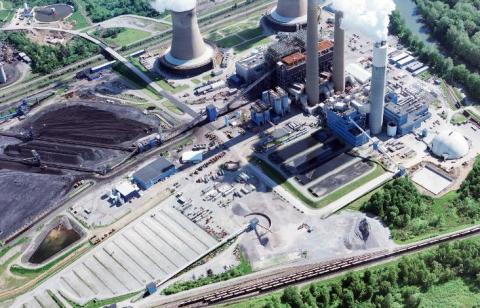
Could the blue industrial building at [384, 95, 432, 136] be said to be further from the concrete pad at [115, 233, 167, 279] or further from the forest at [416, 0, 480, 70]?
the concrete pad at [115, 233, 167, 279]

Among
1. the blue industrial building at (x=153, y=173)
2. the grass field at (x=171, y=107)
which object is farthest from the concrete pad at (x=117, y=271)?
the grass field at (x=171, y=107)

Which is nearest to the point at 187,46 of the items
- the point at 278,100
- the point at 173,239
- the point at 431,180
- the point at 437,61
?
the point at 278,100

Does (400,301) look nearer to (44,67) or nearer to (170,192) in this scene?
(170,192)

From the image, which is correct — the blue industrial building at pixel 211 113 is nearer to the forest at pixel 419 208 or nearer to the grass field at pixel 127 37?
the forest at pixel 419 208

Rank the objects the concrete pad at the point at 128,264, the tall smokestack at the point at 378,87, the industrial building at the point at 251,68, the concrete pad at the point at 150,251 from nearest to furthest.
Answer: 1. the concrete pad at the point at 128,264
2. the concrete pad at the point at 150,251
3. the tall smokestack at the point at 378,87
4. the industrial building at the point at 251,68

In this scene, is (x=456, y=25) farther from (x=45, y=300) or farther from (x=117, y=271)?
(x=45, y=300)

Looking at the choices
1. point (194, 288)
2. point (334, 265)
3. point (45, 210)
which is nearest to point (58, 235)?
point (45, 210)
